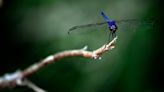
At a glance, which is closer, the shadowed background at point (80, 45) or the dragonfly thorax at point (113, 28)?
the dragonfly thorax at point (113, 28)

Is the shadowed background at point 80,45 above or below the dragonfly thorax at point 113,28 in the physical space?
above

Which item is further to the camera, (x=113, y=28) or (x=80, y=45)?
(x=80, y=45)

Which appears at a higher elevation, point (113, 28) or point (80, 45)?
point (80, 45)

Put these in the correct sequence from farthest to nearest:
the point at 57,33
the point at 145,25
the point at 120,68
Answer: the point at 57,33 → the point at 120,68 → the point at 145,25

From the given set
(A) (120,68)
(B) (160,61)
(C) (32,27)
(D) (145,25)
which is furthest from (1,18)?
(D) (145,25)

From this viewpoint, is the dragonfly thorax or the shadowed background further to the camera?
the shadowed background

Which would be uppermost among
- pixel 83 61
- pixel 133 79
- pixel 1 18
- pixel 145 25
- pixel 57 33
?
pixel 1 18

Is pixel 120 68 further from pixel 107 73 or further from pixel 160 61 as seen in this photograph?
pixel 160 61

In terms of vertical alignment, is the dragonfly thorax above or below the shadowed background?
below
